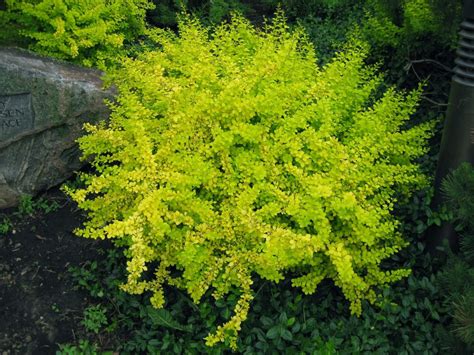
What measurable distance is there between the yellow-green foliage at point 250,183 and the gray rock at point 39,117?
0.76 meters

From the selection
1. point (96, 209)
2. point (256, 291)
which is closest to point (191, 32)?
point (96, 209)

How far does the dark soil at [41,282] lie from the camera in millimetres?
3201

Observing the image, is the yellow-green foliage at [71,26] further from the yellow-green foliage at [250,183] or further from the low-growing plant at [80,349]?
the low-growing plant at [80,349]

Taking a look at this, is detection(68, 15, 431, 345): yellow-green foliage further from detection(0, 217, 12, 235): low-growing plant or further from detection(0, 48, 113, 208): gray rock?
detection(0, 217, 12, 235): low-growing plant

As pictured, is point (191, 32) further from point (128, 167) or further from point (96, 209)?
point (96, 209)

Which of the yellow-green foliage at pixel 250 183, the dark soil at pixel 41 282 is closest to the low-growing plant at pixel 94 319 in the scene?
the dark soil at pixel 41 282

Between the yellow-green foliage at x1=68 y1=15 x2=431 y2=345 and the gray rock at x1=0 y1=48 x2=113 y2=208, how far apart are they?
757 mm

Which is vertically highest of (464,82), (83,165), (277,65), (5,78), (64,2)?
(464,82)

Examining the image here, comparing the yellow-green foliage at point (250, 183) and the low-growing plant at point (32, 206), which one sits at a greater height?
the yellow-green foliage at point (250, 183)

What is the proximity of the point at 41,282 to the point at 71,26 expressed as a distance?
241 cm

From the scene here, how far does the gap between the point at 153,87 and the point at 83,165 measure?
4.39ft

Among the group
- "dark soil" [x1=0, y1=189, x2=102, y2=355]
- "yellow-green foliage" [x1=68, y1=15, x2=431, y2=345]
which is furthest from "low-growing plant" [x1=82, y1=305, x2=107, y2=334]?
"yellow-green foliage" [x1=68, y1=15, x2=431, y2=345]

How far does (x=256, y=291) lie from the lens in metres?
3.18

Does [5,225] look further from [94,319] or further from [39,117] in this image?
[94,319]
